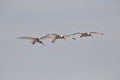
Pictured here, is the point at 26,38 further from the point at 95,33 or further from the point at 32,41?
the point at 95,33

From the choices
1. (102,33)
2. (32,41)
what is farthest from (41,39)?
(102,33)

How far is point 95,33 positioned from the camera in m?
8.71

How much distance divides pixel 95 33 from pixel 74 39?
497 millimetres

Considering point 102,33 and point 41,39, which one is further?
point 102,33

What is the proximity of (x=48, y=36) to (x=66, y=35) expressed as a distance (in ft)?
1.10

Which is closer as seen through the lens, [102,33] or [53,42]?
[53,42]

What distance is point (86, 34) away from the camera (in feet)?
28.5

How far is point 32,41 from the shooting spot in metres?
8.31

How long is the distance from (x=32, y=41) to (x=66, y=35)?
0.61m

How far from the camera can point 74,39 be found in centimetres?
839

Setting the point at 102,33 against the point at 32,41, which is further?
the point at 102,33

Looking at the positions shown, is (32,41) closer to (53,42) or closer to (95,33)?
(53,42)

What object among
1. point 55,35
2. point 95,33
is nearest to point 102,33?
point 95,33

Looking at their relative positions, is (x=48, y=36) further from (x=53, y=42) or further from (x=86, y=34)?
(x=86, y=34)
